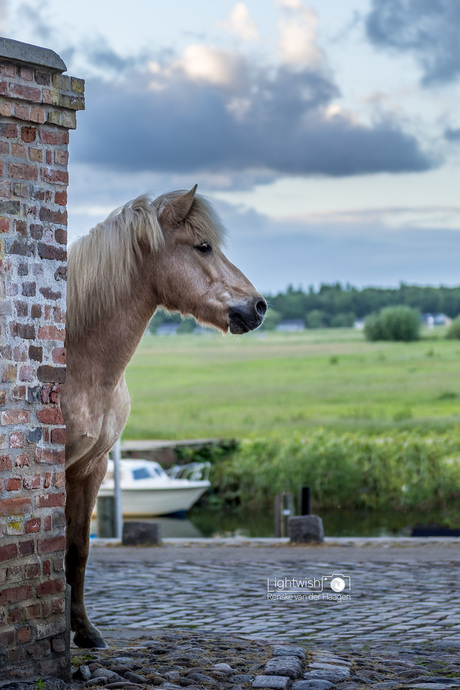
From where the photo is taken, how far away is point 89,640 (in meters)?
6.07

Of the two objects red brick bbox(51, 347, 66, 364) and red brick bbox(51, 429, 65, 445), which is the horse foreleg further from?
red brick bbox(51, 347, 66, 364)

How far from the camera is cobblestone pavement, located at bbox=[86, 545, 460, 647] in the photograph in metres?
6.82

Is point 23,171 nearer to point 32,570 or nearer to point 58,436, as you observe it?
point 58,436

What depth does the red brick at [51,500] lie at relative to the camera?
502cm

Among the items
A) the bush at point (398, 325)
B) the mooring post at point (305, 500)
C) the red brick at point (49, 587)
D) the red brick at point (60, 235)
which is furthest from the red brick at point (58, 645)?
the bush at point (398, 325)

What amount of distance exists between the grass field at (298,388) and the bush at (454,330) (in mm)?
785

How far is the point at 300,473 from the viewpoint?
84.5ft

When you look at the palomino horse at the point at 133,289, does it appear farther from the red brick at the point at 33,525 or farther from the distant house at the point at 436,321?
the distant house at the point at 436,321

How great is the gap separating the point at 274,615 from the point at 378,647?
1541mm

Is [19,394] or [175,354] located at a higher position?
[175,354]

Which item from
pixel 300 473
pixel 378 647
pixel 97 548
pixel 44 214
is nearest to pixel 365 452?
pixel 300 473

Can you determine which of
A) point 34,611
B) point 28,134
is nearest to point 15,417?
point 34,611

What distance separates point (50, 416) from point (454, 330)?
171 feet

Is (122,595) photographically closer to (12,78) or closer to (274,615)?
(274,615)
